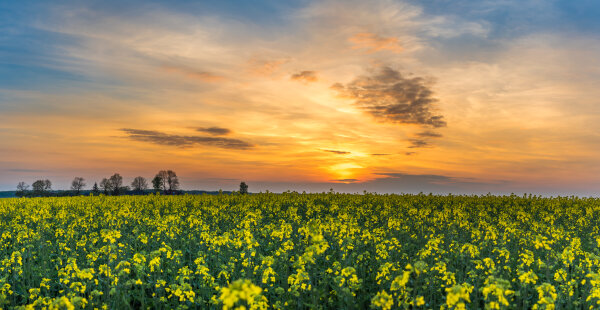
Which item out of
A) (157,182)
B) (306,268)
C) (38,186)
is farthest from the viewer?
(38,186)

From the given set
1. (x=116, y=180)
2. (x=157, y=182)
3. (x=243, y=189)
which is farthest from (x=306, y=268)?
(x=116, y=180)

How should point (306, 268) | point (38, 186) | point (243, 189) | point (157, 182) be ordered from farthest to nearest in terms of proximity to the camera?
point (38, 186)
point (157, 182)
point (243, 189)
point (306, 268)

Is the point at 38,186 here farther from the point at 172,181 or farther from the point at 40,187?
the point at 172,181

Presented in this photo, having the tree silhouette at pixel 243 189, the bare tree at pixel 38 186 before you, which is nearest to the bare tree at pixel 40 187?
the bare tree at pixel 38 186

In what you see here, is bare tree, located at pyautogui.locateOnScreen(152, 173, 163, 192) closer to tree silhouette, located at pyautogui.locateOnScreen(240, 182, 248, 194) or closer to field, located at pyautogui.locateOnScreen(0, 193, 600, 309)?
tree silhouette, located at pyautogui.locateOnScreen(240, 182, 248, 194)

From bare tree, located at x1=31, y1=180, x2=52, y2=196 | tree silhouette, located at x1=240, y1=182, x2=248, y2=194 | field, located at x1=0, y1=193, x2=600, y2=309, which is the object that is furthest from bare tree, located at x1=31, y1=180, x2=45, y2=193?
field, located at x1=0, y1=193, x2=600, y2=309

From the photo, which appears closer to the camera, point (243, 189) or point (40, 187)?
point (243, 189)

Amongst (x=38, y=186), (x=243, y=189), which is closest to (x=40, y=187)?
(x=38, y=186)

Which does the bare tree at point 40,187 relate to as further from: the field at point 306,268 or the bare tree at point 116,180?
the field at point 306,268

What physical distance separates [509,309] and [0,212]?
32207mm

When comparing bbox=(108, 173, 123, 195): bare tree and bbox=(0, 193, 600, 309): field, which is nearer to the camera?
bbox=(0, 193, 600, 309): field

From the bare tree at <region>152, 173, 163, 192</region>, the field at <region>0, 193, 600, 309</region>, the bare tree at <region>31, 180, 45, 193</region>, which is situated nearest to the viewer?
the field at <region>0, 193, 600, 309</region>

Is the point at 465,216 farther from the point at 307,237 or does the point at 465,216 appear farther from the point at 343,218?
the point at 307,237

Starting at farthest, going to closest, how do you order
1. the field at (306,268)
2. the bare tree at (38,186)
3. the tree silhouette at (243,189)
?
the bare tree at (38,186)
the tree silhouette at (243,189)
the field at (306,268)
